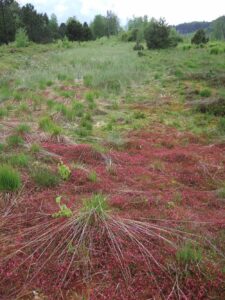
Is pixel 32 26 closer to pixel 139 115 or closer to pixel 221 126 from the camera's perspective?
pixel 139 115

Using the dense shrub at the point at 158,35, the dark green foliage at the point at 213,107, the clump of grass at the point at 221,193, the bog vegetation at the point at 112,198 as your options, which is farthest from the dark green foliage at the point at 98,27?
the clump of grass at the point at 221,193

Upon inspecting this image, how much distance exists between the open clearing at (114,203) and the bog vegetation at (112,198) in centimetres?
1

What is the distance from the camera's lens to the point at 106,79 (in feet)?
41.4

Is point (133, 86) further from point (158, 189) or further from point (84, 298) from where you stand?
point (84, 298)

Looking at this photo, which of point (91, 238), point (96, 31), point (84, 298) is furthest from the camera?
point (96, 31)

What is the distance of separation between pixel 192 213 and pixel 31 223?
1765mm

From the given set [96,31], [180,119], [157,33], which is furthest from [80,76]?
[96,31]

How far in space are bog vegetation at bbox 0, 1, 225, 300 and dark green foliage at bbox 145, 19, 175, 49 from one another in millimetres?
17744

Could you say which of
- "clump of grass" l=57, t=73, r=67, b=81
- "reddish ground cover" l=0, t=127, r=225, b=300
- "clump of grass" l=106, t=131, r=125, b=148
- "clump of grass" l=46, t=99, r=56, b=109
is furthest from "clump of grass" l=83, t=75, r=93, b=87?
"reddish ground cover" l=0, t=127, r=225, b=300

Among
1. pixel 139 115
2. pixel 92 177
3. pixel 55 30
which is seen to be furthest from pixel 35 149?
pixel 55 30

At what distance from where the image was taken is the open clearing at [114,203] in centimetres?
270

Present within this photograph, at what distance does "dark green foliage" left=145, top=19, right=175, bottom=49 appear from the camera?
26.1 meters

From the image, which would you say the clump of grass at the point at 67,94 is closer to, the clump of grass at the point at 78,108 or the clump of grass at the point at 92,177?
the clump of grass at the point at 78,108

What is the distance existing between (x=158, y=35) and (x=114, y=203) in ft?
81.4
